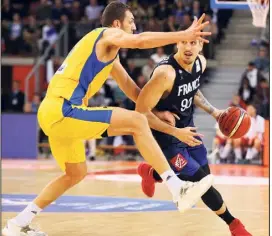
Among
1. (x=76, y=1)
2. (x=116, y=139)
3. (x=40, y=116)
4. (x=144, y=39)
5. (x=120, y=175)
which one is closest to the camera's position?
(x=144, y=39)

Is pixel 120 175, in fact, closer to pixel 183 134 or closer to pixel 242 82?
pixel 242 82

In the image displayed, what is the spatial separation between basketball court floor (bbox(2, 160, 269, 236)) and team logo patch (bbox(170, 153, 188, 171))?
1.96 ft

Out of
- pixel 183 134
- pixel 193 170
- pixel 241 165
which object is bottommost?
pixel 241 165

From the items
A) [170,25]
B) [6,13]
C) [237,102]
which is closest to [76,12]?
[6,13]

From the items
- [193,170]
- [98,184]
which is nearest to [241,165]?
[98,184]

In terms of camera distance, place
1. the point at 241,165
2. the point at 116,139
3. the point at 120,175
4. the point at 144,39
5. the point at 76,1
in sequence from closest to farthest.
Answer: the point at 144,39 < the point at 120,175 < the point at 241,165 < the point at 116,139 < the point at 76,1

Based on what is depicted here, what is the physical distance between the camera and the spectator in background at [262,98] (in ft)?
55.8

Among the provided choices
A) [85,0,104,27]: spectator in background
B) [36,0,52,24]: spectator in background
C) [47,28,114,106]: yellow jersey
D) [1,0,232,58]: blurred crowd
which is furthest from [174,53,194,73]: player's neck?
[36,0,52,24]: spectator in background

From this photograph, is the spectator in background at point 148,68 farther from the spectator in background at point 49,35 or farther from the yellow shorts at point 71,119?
the yellow shorts at point 71,119

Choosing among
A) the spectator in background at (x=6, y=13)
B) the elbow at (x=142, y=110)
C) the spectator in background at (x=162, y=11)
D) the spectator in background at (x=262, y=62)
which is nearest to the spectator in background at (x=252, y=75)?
the spectator in background at (x=262, y=62)

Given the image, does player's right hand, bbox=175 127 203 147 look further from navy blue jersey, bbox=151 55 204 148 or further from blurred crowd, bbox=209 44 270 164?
blurred crowd, bbox=209 44 270 164

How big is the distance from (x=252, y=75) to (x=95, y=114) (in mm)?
11851

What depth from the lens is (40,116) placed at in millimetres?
6445

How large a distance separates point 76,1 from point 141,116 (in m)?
16.1
